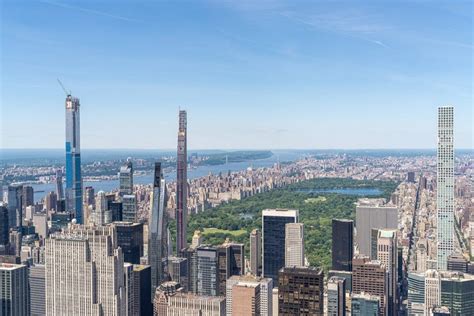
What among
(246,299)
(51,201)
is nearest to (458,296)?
(246,299)

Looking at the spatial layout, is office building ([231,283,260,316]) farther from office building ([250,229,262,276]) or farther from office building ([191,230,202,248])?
office building ([191,230,202,248])

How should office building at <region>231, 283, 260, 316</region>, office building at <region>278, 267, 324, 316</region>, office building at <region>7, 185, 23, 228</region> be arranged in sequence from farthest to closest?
1. office building at <region>7, 185, 23, 228</region>
2. office building at <region>231, 283, 260, 316</region>
3. office building at <region>278, 267, 324, 316</region>

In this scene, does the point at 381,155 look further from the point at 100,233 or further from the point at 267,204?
the point at 100,233

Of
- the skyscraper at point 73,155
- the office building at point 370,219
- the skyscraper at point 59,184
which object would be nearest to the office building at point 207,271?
the office building at point 370,219

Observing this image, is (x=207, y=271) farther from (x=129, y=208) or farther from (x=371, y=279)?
(x=129, y=208)

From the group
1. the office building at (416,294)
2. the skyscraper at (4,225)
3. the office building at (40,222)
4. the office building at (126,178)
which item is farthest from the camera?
the office building at (126,178)

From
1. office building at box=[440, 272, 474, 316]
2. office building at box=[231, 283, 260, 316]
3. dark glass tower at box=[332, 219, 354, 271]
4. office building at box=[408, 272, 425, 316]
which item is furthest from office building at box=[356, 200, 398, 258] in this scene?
office building at box=[231, 283, 260, 316]

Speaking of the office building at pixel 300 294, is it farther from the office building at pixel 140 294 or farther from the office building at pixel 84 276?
the office building at pixel 84 276
